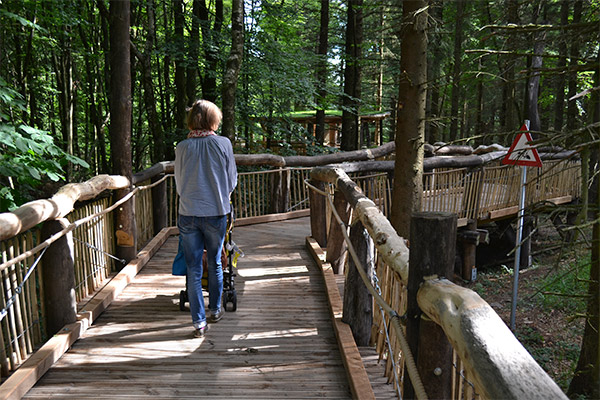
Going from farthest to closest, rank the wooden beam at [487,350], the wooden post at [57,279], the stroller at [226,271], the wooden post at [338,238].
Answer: the wooden post at [338,238]
the stroller at [226,271]
the wooden post at [57,279]
the wooden beam at [487,350]

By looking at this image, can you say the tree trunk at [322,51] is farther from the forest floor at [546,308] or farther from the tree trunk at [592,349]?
the tree trunk at [592,349]

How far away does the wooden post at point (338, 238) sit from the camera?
18.1 ft

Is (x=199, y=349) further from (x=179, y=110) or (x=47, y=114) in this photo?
(x=47, y=114)

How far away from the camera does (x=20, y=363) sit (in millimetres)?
3330

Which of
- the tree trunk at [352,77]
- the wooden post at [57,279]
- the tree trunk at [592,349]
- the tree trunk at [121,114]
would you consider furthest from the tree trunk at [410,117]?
the tree trunk at [352,77]

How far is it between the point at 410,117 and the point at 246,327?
345cm

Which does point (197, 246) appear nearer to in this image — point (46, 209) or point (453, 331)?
point (46, 209)

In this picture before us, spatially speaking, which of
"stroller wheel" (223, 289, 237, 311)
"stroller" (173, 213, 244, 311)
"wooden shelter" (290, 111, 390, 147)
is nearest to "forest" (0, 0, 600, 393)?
"stroller" (173, 213, 244, 311)

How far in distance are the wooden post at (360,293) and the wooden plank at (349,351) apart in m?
0.10

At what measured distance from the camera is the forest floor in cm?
753

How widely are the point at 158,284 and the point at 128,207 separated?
3.34 ft

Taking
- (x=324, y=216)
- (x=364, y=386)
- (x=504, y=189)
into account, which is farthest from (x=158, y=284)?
(x=504, y=189)

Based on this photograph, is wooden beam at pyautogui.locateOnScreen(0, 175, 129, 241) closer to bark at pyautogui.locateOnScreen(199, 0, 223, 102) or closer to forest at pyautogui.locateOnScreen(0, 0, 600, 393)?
forest at pyautogui.locateOnScreen(0, 0, 600, 393)

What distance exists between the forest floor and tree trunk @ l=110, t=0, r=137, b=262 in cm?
476
